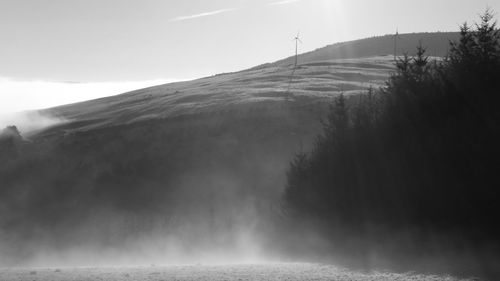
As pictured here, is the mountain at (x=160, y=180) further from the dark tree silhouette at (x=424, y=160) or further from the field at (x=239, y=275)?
the field at (x=239, y=275)

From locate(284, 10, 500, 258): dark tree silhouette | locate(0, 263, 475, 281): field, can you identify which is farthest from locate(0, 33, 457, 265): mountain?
locate(0, 263, 475, 281): field

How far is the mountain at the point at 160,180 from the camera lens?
51.3 m

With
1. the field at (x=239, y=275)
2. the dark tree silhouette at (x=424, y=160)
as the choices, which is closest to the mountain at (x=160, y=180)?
the dark tree silhouette at (x=424, y=160)

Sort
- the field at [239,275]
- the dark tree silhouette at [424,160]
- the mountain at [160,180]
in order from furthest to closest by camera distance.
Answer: the mountain at [160,180] → the dark tree silhouette at [424,160] → the field at [239,275]

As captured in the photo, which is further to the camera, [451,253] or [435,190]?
[435,190]

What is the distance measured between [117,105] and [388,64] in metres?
52.3

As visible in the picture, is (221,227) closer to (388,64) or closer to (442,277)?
(442,277)

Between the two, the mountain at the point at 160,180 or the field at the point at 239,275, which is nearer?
the field at the point at 239,275

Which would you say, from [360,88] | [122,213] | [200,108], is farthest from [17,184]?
[360,88]

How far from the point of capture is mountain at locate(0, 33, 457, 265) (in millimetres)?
51312

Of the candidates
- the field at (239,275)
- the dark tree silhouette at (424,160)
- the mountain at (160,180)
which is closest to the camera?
the field at (239,275)

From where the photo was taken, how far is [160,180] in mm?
60594

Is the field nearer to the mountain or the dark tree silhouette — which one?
the dark tree silhouette

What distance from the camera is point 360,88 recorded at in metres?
82.7
